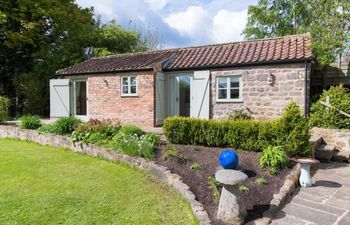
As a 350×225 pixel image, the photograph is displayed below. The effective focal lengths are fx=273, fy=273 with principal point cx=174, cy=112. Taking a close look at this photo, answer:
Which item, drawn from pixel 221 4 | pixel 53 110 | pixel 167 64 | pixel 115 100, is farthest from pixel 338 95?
pixel 53 110

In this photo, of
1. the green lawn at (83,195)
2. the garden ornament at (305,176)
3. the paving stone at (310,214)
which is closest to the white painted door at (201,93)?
the green lawn at (83,195)

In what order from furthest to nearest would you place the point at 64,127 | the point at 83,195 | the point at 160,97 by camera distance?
the point at 160,97, the point at 64,127, the point at 83,195

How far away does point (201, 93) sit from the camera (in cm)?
1075

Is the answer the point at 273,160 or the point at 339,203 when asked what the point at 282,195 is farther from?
the point at 273,160

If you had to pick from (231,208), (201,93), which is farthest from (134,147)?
(201,93)

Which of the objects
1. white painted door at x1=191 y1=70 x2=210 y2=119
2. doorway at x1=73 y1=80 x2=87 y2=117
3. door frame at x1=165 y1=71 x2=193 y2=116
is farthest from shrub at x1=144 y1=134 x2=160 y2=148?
doorway at x1=73 y1=80 x2=87 y2=117

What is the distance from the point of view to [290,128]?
605 cm

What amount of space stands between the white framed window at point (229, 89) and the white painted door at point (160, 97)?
2.43 metres

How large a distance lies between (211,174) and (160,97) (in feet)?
22.1

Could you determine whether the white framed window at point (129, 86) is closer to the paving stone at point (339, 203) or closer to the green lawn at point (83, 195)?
the green lawn at point (83, 195)

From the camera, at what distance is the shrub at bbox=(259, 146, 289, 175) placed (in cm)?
537

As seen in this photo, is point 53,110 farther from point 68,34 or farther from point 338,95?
point 338,95

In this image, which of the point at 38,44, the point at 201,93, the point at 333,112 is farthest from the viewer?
the point at 38,44

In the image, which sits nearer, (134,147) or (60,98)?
(134,147)
